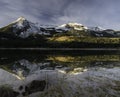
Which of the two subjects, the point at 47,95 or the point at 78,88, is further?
the point at 78,88

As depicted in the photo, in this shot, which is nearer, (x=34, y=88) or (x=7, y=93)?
(x=7, y=93)

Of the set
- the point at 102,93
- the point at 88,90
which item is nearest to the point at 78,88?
the point at 88,90

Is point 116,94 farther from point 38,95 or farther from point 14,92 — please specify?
point 14,92

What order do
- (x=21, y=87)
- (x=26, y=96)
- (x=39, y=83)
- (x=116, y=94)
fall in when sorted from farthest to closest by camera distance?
(x=39, y=83)
(x=21, y=87)
(x=116, y=94)
(x=26, y=96)

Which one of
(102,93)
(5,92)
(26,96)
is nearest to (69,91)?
(102,93)

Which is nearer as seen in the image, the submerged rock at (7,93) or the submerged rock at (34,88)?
the submerged rock at (7,93)

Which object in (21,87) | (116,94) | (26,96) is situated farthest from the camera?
(21,87)

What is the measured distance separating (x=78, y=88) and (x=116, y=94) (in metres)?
4.26

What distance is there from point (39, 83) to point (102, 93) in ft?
23.8

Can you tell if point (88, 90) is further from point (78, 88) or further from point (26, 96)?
point (26, 96)

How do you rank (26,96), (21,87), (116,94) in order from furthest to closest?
(21,87)
(116,94)
(26,96)

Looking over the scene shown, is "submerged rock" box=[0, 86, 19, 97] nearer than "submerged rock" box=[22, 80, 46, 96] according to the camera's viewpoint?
Yes

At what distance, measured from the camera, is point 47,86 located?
23.9 meters

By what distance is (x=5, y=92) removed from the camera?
2022 cm
